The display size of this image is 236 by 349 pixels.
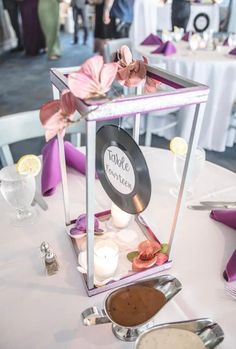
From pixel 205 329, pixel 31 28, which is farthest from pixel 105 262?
pixel 31 28

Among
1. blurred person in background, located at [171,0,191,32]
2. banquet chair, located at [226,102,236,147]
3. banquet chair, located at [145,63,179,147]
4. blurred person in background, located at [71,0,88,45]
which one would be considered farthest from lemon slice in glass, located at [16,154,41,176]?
blurred person in background, located at [71,0,88,45]

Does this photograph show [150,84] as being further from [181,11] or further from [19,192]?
[181,11]

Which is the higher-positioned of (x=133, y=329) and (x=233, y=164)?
(x=133, y=329)

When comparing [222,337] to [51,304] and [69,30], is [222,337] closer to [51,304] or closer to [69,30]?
[51,304]

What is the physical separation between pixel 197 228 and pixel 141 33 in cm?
324

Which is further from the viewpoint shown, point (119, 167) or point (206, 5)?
point (206, 5)

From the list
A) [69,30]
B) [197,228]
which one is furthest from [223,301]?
[69,30]

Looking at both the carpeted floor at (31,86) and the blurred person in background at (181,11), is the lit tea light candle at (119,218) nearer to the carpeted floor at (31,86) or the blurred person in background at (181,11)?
the carpeted floor at (31,86)

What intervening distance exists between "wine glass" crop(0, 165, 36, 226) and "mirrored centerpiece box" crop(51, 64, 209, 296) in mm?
99

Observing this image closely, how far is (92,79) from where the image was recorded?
429 millimetres

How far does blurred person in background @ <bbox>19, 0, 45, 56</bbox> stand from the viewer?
5.22 meters

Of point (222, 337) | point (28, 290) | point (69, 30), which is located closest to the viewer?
point (222, 337)

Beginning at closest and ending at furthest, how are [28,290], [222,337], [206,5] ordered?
[222,337] → [28,290] → [206,5]

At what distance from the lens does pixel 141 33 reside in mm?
3514
